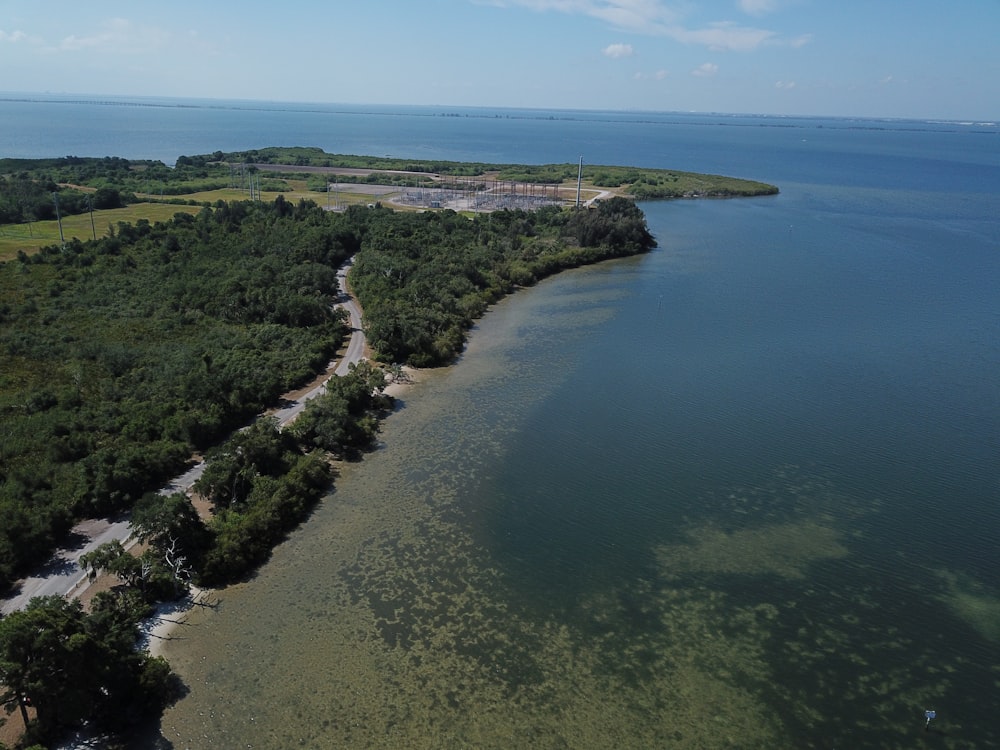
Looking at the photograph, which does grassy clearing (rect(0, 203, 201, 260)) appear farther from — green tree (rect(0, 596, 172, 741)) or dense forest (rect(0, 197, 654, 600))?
green tree (rect(0, 596, 172, 741))

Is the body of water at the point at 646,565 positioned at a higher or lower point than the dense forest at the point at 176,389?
lower

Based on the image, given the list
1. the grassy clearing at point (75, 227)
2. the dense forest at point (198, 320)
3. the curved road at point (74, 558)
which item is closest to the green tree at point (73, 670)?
the curved road at point (74, 558)

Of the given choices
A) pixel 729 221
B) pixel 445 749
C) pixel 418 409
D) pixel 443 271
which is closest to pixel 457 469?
pixel 418 409

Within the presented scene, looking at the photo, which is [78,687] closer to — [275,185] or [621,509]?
[621,509]

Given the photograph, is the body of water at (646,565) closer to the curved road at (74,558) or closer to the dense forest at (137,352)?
the curved road at (74,558)

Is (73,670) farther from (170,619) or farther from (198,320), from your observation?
(198,320)

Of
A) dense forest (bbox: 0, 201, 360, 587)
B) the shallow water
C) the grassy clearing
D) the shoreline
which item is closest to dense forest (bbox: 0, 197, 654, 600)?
dense forest (bbox: 0, 201, 360, 587)

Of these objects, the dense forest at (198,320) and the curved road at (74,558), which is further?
the dense forest at (198,320)

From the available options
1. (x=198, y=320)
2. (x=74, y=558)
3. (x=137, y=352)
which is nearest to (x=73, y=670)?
(x=74, y=558)

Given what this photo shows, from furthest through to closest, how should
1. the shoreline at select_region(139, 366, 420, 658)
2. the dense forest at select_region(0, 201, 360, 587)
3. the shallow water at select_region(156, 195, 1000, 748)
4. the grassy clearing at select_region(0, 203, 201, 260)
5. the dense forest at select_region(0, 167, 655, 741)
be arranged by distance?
1. the grassy clearing at select_region(0, 203, 201, 260)
2. the dense forest at select_region(0, 201, 360, 587)
3. the shoreline at select_region(139, 366, 420, 658)
4. the shallow water at select_region(156, 195, 1000, 748)
5. the dense forest at select_region(0, 167, 655, 741)
